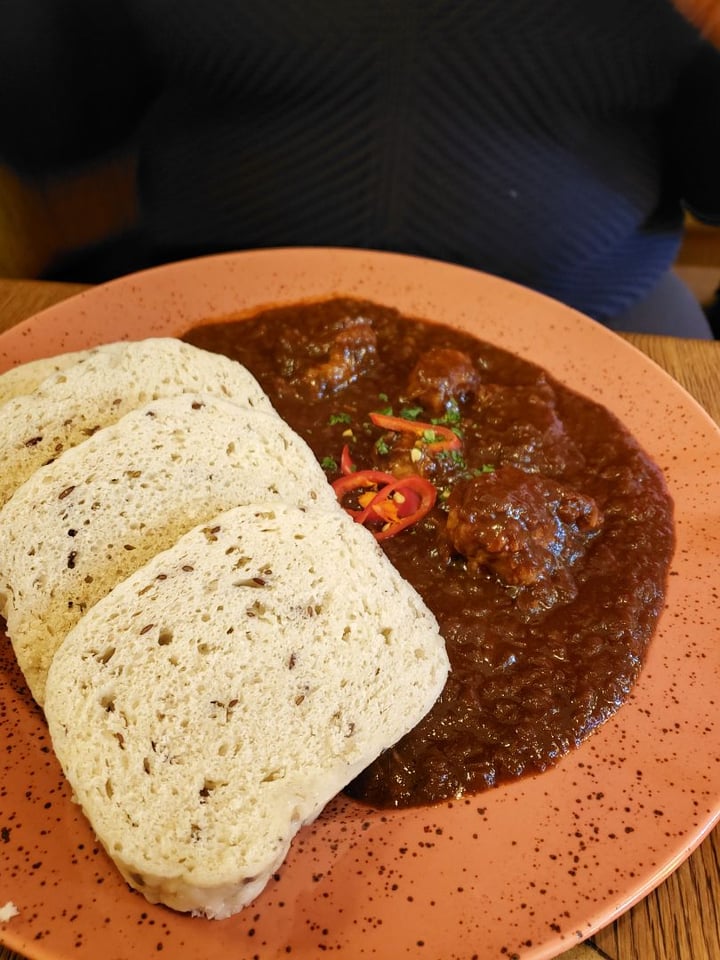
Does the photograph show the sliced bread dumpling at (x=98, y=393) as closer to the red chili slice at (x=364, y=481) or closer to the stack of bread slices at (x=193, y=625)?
the stack of bread slices at (x=193, y=625)

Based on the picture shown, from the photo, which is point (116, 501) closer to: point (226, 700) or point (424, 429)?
point (226, 700)

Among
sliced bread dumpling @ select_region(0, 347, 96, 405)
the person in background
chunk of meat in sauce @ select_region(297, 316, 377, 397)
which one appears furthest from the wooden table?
the person in background

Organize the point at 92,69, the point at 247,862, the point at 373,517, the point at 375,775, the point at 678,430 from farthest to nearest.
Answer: the point at 92,69, the point at 678,430, the point at 373,517, the point at 375,775, the point at 247,862

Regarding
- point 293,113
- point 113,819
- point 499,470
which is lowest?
point 499,470

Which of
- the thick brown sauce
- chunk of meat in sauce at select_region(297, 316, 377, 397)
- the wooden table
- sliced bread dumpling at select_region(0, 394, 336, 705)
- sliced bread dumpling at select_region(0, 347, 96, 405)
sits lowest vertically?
the wooden table

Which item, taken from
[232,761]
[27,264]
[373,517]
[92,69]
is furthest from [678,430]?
[27,264]

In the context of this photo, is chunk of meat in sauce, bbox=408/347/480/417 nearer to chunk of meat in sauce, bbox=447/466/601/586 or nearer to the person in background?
chunk of meat in sauce, bbox=447/466/601/586

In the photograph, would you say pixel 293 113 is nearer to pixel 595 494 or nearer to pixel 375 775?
pixel 595 494
